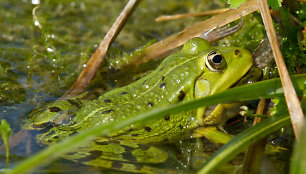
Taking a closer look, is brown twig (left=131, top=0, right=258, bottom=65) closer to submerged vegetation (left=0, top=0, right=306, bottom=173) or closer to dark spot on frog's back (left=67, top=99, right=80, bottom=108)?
submerged vegetation (left=0, top=0, right=306, bottom=173)

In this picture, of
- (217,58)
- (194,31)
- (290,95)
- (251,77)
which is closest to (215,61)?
(217,58)

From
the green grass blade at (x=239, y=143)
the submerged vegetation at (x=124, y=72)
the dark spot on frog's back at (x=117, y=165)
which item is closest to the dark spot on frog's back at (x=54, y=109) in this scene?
the submerged vegetation at (x=124, y=72)

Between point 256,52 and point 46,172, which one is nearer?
point 46,172

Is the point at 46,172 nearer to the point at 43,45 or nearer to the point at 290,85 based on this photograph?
the point at 290,85

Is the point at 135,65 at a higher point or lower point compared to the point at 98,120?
higher

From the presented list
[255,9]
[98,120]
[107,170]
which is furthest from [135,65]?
[107,170]

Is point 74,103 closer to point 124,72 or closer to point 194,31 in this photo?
point 124,72

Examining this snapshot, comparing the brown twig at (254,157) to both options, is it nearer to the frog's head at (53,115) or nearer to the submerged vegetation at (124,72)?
the submerged vegetation at (124,72)
